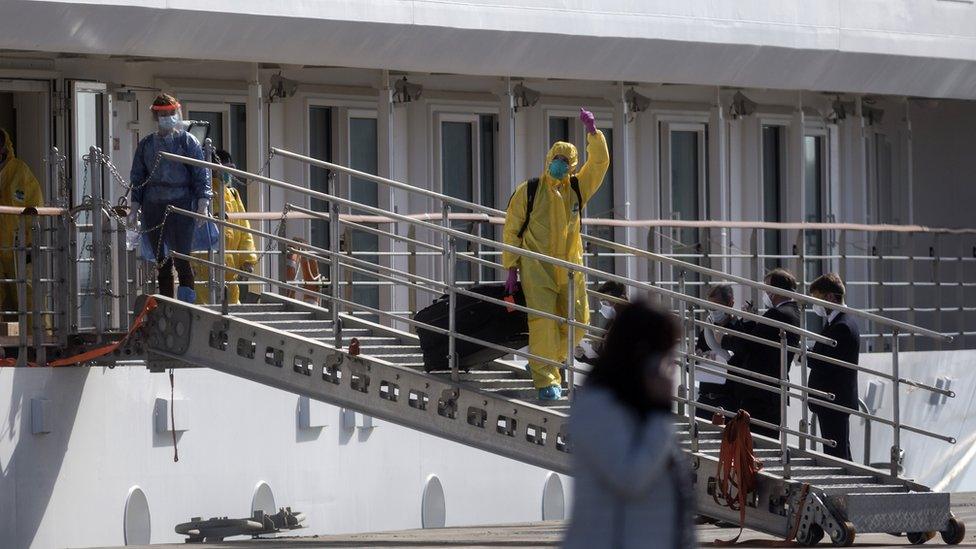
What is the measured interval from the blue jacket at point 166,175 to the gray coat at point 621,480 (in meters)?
7.41

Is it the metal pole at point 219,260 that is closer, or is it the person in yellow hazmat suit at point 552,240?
the person in yellow hazmat suit at point 552,240

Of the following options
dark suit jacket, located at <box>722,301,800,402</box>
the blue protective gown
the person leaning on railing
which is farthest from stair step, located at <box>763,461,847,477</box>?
the blue protective gown

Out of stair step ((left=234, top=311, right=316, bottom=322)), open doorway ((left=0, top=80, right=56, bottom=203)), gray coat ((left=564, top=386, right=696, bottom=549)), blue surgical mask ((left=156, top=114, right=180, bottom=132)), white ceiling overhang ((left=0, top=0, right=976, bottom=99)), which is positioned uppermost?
white ceiling overhang ((left=0, top=0, right=976, bottom=99))

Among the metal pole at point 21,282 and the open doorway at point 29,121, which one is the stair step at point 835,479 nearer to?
the metal pole at point 21,282

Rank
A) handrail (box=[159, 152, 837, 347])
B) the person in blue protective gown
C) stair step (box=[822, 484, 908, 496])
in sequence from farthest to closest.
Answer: the person in blue protective gown, stair step (box=[822, 484, 908, 496]), handrail (box=[159, 152, 837, 347])

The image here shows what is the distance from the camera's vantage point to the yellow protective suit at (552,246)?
1252 cm

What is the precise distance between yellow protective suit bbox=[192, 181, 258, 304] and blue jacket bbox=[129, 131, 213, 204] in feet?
2.55

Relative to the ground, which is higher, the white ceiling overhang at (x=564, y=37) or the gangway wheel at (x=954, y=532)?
the white ceiling overhang at (x=564, y=37)

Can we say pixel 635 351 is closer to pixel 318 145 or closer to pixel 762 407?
pixel 762 407

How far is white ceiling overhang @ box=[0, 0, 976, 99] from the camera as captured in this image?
15.4 metres

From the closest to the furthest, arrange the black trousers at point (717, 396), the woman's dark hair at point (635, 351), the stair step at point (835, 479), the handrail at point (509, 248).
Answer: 1. the woman's dark hair at point (635, 351)
2. the handrail at point (509, 248)
3. the stair step at point (835, 479)
4. the black trousers at point (717, 396)

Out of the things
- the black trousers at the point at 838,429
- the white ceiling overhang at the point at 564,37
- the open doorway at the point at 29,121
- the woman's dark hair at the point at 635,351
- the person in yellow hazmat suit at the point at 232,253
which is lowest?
the black trousers at the point at 838,429

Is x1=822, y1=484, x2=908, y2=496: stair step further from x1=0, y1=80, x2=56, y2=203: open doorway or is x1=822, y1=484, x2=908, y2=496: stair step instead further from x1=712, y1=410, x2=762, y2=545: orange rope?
x1=0, y1=80, x2=56, y2=203: open doorway

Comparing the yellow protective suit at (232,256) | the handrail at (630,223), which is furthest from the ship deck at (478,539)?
the handrail at (630,223)
